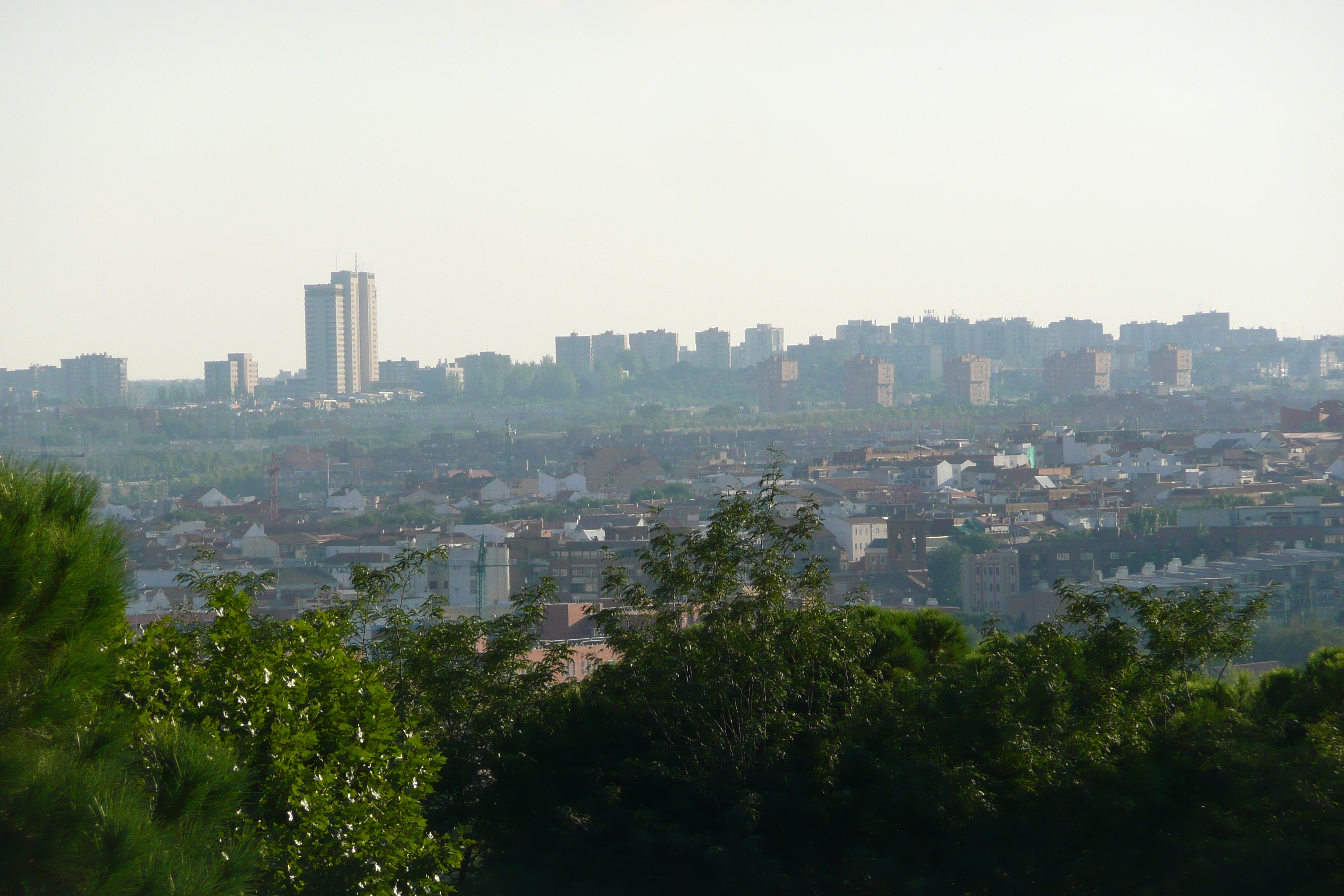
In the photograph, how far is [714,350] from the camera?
72938 mm

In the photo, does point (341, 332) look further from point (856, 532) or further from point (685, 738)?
point (685, 738)

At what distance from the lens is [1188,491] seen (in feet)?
99.8

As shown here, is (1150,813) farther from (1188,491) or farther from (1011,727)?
(1188,491)

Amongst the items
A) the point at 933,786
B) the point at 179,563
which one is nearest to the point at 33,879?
the point at 933,786

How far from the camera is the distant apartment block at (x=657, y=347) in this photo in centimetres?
7212

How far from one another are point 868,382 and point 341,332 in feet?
90.2

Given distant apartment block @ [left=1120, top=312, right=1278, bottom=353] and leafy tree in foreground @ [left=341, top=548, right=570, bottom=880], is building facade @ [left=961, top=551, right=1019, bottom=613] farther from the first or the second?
distant apartment block @ [left=1120, top=312, right=1278, bottom=353]

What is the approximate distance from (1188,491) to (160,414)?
39292 mm

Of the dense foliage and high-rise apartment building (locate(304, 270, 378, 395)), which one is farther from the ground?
high-rise apartment building (locate(304, 270, 378, 395))

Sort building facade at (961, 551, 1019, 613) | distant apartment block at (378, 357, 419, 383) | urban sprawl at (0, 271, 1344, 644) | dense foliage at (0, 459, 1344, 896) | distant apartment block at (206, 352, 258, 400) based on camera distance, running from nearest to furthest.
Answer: dense foliage at (0, 459, 1344, 896) < building facade at (961, 551, 1019, 613) < urban sprawl at (0, 271, 1344, 644) < distant apartment block at (206, 352, 258, 400) < distant apartment block at (378, 357, 419, 383)

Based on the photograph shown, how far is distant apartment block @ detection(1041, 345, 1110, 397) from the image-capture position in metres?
57.6

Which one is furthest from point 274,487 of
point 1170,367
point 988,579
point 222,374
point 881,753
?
point 1170,367

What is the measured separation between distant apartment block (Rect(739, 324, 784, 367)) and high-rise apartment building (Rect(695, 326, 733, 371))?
1.37 m

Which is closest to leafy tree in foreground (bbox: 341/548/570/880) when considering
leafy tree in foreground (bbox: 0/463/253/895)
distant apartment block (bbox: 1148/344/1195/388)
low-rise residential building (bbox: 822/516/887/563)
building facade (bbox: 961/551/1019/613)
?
leafy tree in foreground (bbox: 0/463/253/895)
